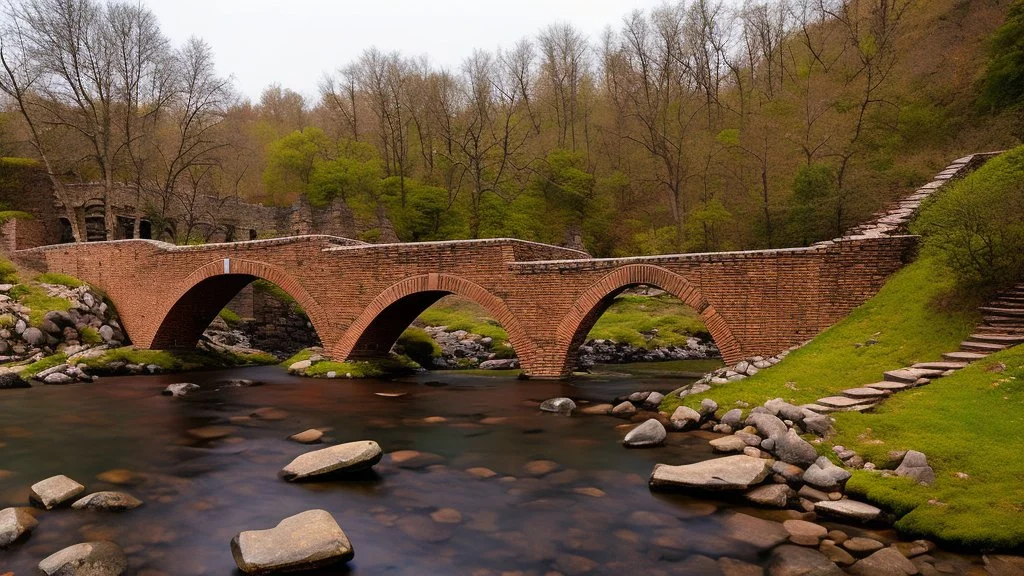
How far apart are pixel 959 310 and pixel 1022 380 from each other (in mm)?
2691

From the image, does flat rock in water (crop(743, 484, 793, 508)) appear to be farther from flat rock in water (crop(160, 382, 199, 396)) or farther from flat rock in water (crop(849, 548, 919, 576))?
flat rock in water (crop(160, 382, 199, 396))

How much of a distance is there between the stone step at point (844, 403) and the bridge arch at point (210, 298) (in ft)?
43.1

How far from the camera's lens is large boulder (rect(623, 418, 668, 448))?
8.45 m

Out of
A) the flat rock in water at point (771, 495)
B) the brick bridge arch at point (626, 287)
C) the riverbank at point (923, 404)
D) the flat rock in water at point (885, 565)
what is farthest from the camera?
the brick bridge arch at point (626, 287)

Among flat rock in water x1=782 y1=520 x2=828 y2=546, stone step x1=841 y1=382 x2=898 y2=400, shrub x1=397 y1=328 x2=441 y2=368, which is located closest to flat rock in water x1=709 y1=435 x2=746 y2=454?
stone step x1=841 y1=382 x2=898 y2=400

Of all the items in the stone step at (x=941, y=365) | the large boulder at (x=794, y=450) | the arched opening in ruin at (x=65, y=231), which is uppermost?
the arched opening in ruin at (x=65, y=231)

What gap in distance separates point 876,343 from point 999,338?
1.91 m

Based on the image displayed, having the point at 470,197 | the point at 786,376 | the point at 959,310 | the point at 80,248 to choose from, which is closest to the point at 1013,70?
the point at 959,310

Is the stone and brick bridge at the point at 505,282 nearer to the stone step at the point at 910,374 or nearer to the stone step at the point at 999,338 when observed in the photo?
the stone step at the point at 999,338

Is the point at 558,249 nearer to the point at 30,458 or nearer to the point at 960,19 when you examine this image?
the point at 30,458

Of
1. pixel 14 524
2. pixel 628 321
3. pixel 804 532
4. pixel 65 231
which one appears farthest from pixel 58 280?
pixel 804 532

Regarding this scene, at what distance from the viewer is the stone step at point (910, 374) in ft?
26.8

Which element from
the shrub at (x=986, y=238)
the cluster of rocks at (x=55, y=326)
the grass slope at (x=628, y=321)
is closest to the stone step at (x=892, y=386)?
the shrub at (x=986, y=238)

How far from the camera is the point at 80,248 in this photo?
2175 centimetres
